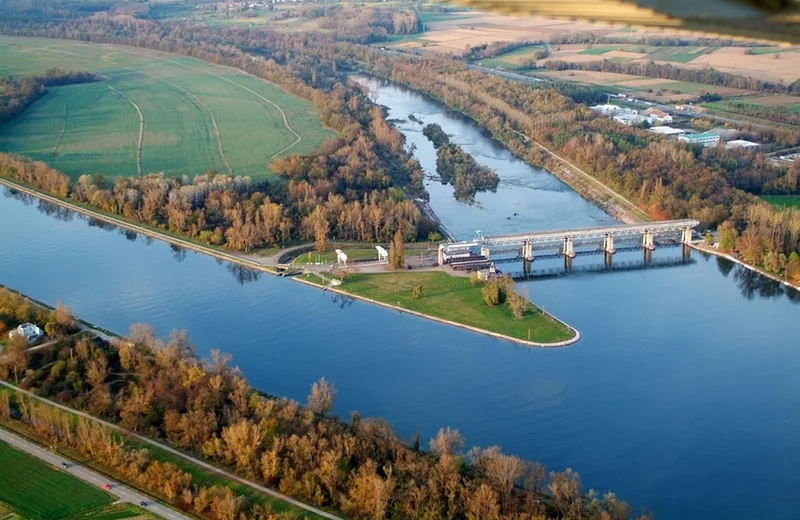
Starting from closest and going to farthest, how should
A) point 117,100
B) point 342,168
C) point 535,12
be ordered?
point 535,12, point 342,168, point 117,100

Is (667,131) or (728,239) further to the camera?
(667,131)

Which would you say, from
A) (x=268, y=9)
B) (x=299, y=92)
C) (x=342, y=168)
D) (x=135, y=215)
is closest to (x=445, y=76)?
(x=299, y=92)

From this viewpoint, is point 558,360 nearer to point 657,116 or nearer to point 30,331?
point 30,331

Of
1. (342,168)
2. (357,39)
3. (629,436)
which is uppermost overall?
(357,39)

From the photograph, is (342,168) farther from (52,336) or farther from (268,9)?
(268,9)

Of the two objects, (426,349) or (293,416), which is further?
(426,349)

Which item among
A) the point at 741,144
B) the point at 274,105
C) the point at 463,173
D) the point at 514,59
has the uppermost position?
the point at 514,59

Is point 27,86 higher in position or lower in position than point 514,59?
lower

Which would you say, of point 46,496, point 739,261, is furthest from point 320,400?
point 739,261
